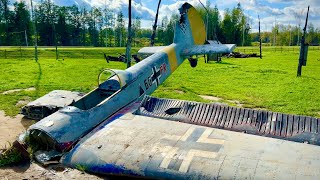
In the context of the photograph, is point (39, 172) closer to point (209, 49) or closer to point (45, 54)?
point (209, 49)

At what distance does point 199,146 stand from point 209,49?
7912 mm

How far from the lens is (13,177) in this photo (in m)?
6.84

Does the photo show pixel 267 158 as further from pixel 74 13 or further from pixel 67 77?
pixel 74 13

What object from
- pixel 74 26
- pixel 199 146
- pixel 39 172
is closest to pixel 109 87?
pixel 39 172

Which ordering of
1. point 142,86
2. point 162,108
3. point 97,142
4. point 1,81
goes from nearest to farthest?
point 97,142 < point 162,108 < point 142,86 < point 1,81

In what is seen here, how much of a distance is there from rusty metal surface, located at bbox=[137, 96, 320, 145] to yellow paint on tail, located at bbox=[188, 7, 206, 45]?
25.7 feet

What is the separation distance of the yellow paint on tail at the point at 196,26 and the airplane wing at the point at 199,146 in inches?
319

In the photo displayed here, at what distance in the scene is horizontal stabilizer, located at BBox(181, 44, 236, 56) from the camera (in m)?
13.7

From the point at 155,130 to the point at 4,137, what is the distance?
480 centimetres

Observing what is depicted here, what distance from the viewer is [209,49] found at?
14227mm

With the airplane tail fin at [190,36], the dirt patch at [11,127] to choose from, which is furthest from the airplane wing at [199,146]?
the airplane tail fin at [190,36]

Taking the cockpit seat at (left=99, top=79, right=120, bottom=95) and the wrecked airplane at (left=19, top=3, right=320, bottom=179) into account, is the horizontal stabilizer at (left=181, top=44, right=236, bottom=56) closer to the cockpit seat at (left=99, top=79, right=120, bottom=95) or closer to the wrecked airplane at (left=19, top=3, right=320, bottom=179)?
the wrecked airplane at (left=19, top=3, right=320, bottom=179)

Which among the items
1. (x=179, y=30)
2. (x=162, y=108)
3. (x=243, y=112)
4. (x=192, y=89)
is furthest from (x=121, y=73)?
(x=192, y=89)

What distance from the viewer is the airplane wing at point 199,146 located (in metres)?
6.19
